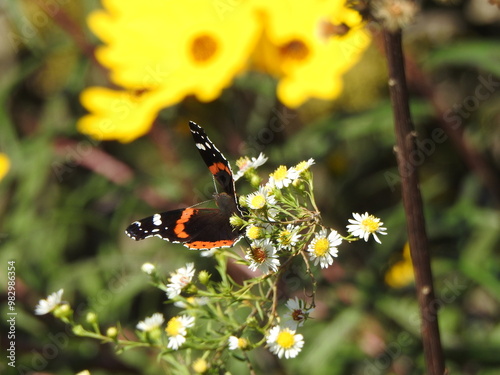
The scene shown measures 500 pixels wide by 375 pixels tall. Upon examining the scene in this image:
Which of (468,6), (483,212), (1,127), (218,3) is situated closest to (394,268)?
(483,212)

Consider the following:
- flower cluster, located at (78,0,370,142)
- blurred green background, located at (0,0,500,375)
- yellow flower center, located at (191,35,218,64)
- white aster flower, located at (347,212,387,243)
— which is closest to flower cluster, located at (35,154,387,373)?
white aster flower, located at (347,212,387,243)

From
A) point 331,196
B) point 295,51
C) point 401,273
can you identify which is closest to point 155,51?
point 295,51

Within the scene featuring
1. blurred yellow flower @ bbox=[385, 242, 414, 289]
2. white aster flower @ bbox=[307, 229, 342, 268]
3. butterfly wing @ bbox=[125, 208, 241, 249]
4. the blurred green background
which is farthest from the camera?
blurred yellow flower @ bbox=[385, 242, 414, 289]

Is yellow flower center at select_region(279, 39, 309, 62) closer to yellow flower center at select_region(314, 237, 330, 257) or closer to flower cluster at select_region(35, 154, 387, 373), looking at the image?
flower cluster at select_region(35, 154, 387, 373)

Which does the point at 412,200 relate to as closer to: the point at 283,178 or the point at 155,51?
the point at 283,178

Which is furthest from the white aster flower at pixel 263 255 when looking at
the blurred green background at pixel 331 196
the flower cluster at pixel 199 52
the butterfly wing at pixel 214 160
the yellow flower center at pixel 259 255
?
the flower cluster at pixel 199 52

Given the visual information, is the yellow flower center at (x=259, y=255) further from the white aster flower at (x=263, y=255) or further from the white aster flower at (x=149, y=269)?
the white aster flower at (x=149, y=269)
